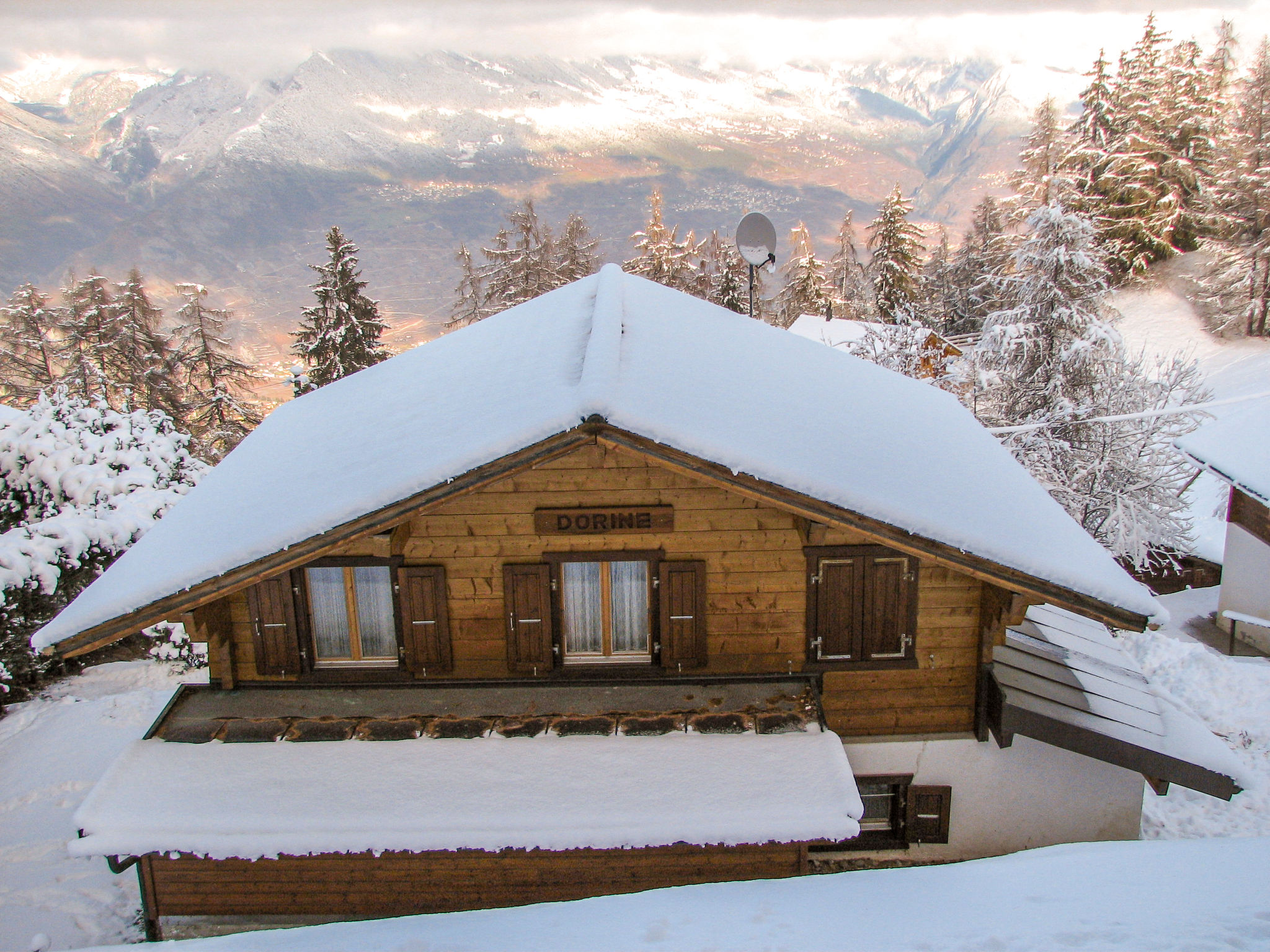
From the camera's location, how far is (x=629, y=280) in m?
13.9

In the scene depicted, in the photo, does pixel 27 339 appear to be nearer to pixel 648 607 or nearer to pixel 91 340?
pixel 91 340

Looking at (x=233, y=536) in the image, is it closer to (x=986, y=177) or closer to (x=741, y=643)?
(x=741, y=643)

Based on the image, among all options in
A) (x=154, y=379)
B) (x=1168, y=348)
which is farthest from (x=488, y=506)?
(x=1168, y=348)

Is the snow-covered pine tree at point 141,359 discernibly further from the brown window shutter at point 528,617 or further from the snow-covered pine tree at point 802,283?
the snow-covered pine tree at point 802,283

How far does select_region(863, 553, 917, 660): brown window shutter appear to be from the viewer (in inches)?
349

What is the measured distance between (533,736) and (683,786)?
1739mm

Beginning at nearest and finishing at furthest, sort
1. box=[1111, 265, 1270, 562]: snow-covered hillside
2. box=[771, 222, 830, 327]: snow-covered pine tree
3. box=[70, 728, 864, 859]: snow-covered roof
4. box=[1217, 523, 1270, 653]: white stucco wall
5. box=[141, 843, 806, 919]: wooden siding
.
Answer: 1. box=[70, 728, 864, 859]: snow-covered roof
2. box=[141, 843, 806, 919]: wooden siding
3. box=[1217, 523, 1270, 653]: white stucco wall
4. box=[1111, 265, 1270, 562]: snow-covered hillside
5. box=[771, 222, 830, 327]: snow-covered pine tree

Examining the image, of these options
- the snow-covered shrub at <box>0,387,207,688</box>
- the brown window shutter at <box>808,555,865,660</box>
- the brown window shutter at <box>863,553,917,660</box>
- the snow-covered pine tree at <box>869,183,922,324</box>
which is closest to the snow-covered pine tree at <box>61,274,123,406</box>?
the snow-covered shrub at <box>0,387,207,688</box>

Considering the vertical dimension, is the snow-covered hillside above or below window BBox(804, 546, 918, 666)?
above

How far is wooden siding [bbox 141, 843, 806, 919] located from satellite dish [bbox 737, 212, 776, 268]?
452 inches

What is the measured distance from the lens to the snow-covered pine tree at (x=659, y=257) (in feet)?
174

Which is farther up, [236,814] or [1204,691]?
[236,814]

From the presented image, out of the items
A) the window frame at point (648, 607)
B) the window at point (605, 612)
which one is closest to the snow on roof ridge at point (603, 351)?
the window frame at point (648, 607)

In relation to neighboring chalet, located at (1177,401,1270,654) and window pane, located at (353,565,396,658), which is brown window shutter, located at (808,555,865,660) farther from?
neighboring chalet, located at (1177,401,1270,654)
